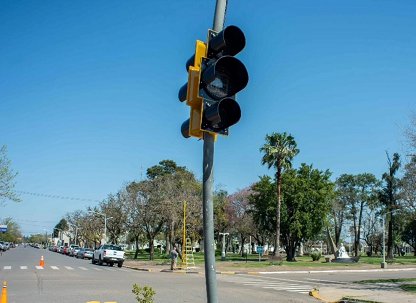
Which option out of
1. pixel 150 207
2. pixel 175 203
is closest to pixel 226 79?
pixel 175 203

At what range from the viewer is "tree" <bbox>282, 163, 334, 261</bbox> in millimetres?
55562

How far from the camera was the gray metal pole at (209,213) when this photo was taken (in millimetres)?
4464

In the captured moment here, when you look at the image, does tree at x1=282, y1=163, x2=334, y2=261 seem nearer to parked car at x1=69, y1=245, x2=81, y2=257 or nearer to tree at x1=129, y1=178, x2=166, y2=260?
tree at x1=129, y1=178, x2=166, y2=260

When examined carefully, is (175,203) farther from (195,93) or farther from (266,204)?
(195,93)

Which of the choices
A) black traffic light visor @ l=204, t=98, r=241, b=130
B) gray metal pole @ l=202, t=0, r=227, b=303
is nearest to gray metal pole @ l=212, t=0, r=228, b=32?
gray metal pole @ l=202, t=0, r=227, b=303

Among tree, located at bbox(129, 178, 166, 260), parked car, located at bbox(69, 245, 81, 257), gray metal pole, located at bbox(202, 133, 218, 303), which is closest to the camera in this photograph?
gray metal pole, located at bbox(202, 133, 218, 303)

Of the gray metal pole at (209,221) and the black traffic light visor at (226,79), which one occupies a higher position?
the black traffic light visor at (226,79)

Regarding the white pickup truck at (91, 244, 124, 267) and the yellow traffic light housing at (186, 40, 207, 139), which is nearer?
the yellow traffic light housing at (186, 40, 207, 139)

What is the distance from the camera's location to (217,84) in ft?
16.0

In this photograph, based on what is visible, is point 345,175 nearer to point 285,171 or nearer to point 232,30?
point 285,171

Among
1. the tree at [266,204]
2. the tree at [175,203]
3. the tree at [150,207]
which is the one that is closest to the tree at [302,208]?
the tree at [266,204]

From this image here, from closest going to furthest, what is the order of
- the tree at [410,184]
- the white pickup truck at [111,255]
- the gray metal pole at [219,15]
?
the gray metal pole at [219,15], the tree at [410,184], the white pickup truck at [111,255]

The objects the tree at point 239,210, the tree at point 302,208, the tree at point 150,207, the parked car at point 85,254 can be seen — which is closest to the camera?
the tree at point 150,207

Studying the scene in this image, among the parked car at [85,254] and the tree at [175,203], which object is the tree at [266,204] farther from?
the parked car at [85,254]
